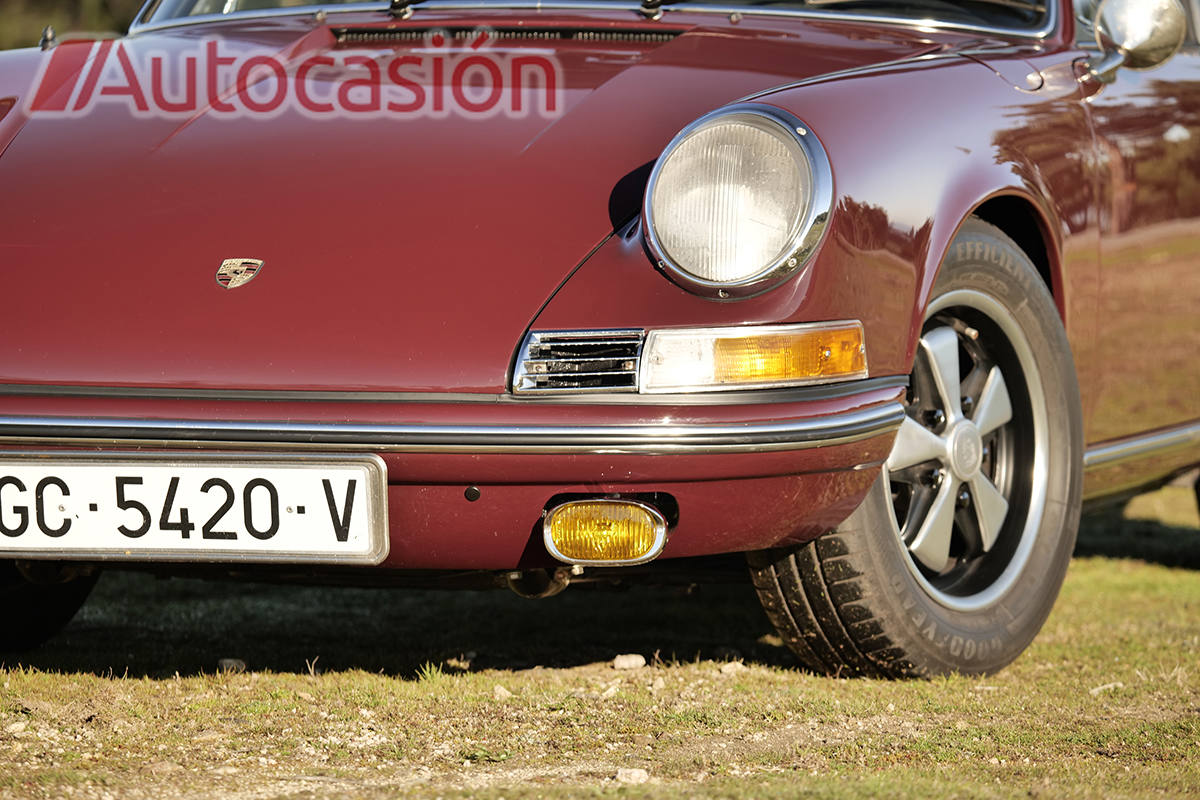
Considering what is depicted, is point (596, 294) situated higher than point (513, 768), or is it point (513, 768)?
point (596, 294)

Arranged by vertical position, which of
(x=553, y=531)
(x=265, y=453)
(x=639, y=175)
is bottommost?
(x=553, y=531)

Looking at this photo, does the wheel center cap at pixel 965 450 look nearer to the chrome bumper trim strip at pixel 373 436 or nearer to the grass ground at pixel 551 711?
the grass ground at pixel 551 711

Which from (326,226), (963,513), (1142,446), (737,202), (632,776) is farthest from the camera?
(1142,446)

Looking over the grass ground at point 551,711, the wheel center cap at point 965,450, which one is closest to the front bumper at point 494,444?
the grass ground at point 551,711

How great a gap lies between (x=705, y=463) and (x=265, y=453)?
0.65m

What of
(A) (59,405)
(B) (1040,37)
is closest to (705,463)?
(A) (59,405)

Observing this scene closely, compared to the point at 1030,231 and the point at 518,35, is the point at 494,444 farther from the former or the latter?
the point at 1030,231

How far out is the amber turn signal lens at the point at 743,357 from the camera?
2445 mm

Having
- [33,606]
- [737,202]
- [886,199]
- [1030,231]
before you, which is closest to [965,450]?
[1030,231]

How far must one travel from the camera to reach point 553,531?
250 cm

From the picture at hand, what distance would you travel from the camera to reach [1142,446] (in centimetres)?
382

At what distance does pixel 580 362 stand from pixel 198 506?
60 centimetres

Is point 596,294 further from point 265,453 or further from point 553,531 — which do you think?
point 265,453

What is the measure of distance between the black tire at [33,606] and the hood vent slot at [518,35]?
1.17m
